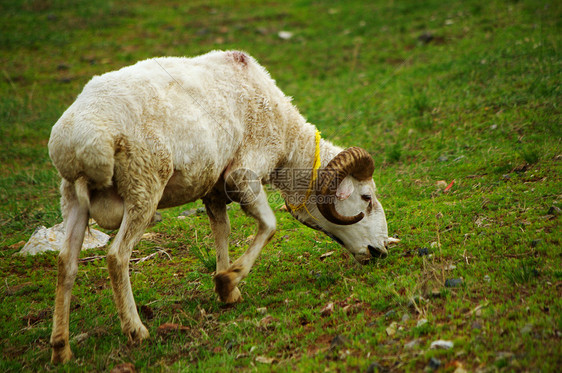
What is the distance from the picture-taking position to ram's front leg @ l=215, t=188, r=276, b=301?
5074mm

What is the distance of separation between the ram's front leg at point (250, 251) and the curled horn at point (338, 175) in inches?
26.6

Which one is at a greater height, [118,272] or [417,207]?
[118,272]

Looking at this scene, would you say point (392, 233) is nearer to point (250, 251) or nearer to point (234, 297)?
point (250, 251)

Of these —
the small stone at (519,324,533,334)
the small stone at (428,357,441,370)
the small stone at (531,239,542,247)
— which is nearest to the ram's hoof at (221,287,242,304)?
the small stone at (428,357,441,370)

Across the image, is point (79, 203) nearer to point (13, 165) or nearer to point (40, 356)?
point (40, 356)

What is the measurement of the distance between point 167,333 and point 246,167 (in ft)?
5.97

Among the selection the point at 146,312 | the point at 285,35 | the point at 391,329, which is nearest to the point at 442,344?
the point at 391,329

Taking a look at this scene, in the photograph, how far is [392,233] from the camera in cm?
641

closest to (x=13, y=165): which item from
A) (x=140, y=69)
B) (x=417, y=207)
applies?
(x=140, y=69)

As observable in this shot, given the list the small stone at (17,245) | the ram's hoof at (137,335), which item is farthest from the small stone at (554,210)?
the small stone at (17,245)

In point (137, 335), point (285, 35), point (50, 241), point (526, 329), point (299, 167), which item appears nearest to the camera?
point (526, 329)

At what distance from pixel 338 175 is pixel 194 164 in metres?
1.68

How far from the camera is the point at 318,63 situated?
586 inches

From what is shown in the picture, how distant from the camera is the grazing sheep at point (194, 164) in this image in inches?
173
